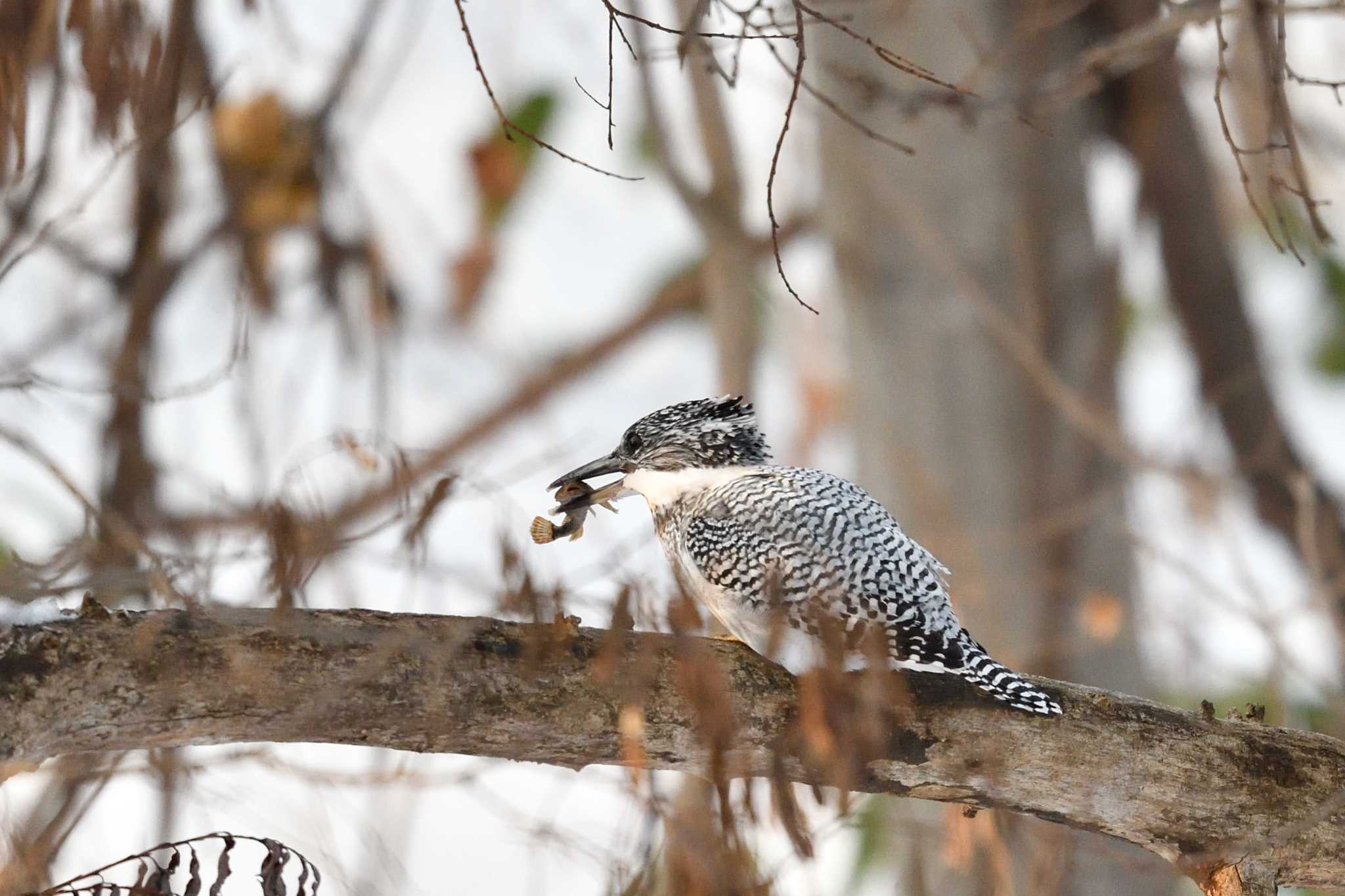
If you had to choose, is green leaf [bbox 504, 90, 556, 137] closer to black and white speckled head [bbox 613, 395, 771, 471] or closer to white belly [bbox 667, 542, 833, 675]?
black and white speckled head [bbox 613, 395, 771, 471]

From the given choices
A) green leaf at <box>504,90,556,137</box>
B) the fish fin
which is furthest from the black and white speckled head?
green leaf at <box>504,90,556,137</box>

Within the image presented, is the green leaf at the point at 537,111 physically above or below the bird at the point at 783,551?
above

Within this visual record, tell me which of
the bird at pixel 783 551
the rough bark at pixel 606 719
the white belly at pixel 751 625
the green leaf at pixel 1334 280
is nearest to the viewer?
the rough bark at pixel 606 719

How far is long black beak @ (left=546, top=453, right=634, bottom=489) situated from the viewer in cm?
342

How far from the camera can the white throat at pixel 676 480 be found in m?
3.36

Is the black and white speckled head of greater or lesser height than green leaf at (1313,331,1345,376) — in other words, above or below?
below

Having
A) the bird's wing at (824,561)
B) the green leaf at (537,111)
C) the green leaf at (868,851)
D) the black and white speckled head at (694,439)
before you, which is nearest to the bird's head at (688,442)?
the black and white speckled head at (694,439)

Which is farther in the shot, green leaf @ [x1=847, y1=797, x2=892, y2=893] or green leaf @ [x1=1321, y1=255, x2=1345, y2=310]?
green leaf @ [x1=1321, y1=255, x2=1345, y2=310]

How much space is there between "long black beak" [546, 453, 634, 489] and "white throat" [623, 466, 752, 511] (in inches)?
1.1

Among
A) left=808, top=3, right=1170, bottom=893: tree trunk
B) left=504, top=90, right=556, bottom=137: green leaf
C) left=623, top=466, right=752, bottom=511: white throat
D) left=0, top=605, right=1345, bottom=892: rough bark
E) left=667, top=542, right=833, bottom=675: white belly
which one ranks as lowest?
left=0, top=605, right=1345, bottom=892: rough bark

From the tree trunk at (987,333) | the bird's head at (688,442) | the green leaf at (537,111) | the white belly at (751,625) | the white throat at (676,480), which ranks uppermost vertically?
the green leaf at (537,111)

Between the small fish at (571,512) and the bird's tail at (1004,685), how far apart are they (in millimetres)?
852

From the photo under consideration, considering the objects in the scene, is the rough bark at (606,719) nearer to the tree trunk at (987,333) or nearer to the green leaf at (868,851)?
the green leaf at (868,851)

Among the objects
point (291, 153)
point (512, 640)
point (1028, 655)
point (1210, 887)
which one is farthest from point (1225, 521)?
point (291, 153)
